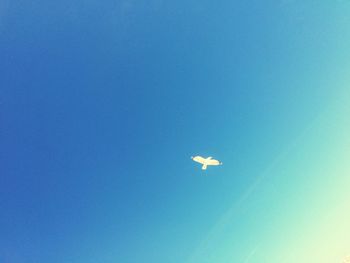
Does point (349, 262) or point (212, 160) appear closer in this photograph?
point (212, 160)

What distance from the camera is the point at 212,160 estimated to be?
14797 mm

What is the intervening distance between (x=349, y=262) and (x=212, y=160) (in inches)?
925

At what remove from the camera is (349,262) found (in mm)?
28922

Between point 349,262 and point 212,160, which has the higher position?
point 212,160
